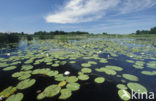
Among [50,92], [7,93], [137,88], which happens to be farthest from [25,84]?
[137,88]

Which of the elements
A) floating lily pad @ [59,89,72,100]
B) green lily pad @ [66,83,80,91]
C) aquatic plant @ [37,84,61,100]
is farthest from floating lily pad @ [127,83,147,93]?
aquatic plant @ [37,84,61,100]

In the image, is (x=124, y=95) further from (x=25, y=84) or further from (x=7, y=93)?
(x=7, y=93)

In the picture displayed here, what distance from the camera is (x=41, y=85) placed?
169 cm

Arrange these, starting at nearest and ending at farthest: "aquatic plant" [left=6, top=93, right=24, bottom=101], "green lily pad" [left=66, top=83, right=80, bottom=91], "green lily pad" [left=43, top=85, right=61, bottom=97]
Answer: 1. "aquatic plant" [left=6, top=93, right=24, bottom=101]
2. "green lily pad" [left=43, top=85, right=61, bottom=97]
3. "green lily pad" [left=66, top=83, right=80, bottom=91]

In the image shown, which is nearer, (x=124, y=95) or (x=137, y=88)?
(x=124, y=95)

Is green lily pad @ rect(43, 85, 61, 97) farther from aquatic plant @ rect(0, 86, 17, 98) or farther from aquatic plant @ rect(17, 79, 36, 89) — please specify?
aquatic plant @ rect(0, 86, 17, 98)

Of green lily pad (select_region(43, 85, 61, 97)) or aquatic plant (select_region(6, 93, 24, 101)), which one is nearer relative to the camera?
aquatic plant (select_region(6, 93, 24, 101))

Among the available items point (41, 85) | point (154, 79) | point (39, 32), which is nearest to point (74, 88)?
point (41, 85)

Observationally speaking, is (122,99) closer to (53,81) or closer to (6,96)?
(53,81)

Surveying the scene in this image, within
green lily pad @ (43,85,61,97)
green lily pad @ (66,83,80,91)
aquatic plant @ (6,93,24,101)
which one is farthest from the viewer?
green lily pad @ (66,83,80,91)

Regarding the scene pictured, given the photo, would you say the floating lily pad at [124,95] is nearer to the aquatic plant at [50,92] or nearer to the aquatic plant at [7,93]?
the aquatic plant at [50,92]

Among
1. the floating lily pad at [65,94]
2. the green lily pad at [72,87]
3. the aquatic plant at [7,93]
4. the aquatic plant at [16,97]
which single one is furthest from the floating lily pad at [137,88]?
the aquatic plant at [7,93]

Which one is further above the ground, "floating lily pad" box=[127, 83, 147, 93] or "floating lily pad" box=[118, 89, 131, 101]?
"floating lily pad" box=[127, 83, 147, 93]

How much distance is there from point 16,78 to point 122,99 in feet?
8.27
